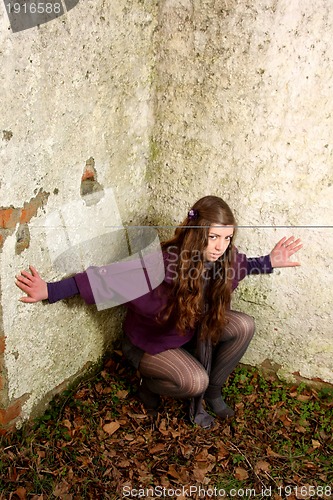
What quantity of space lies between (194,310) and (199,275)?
0.21m

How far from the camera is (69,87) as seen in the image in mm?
2559

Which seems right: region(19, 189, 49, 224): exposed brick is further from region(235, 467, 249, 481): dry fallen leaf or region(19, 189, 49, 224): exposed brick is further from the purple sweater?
region(235, 467, 249, 481): dry fallen leaf

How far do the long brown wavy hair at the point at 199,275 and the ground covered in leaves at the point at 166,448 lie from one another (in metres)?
0.66

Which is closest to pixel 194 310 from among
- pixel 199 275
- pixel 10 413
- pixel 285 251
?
pixel 199 275

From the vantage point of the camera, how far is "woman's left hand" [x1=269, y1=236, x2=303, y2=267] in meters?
3.20

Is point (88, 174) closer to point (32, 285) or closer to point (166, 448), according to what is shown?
point (32, 285)

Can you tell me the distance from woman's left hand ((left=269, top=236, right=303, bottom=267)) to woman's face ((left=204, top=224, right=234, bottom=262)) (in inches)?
17.1

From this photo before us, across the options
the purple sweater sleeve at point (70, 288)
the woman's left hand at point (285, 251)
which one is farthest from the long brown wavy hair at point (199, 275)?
the purple sweater sleeve at point (70, 288)

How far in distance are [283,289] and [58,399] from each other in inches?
61.7

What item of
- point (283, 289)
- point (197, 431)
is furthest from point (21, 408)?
point (283, 289)

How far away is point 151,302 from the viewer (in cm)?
301

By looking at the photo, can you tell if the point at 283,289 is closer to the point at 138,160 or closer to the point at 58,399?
the point at 138,160

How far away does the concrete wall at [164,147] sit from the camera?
8.23 ft

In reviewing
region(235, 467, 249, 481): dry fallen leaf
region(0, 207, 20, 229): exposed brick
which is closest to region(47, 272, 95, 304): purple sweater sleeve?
region(0, 207, 20, 229): exposed brick
